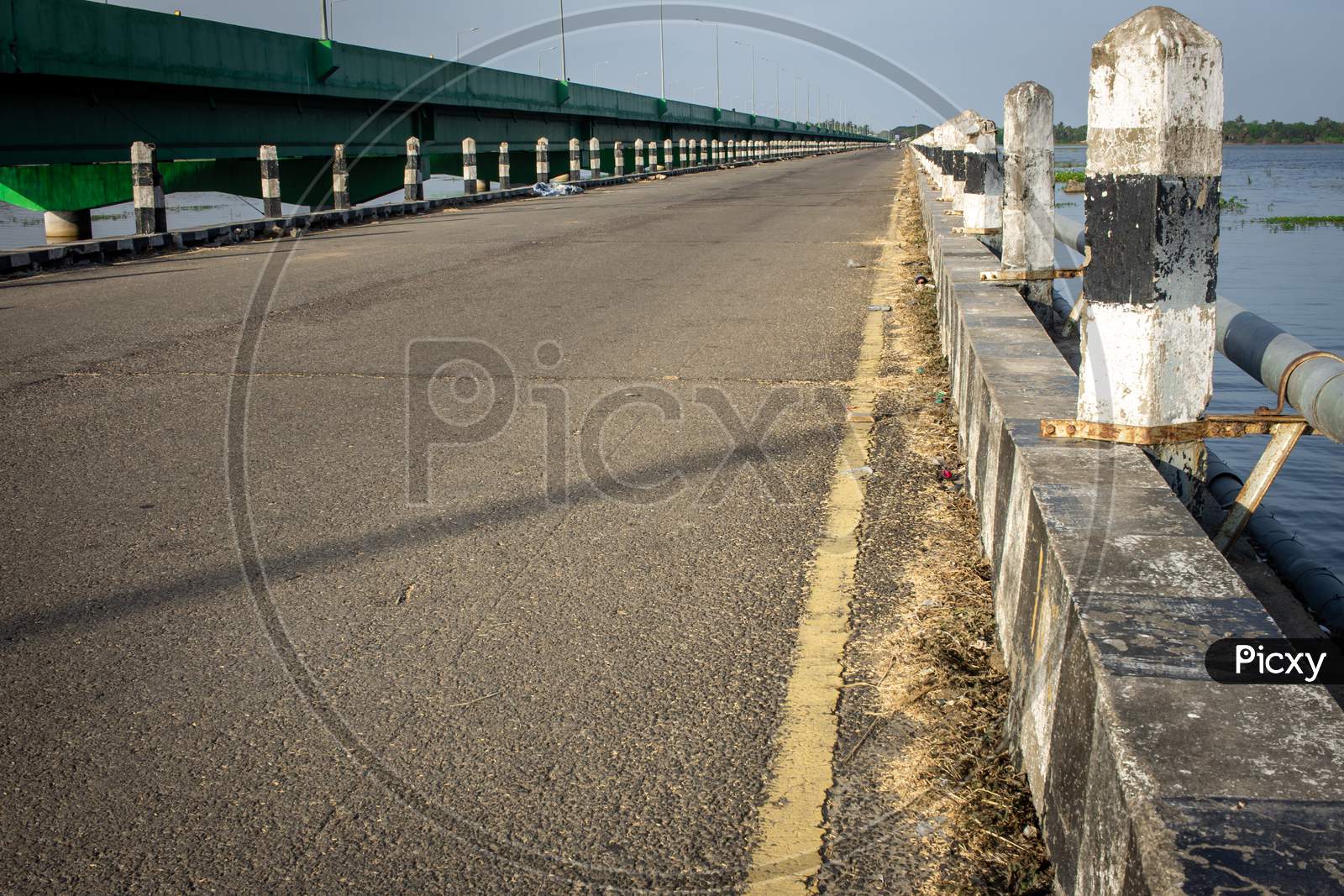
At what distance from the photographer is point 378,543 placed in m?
4.21

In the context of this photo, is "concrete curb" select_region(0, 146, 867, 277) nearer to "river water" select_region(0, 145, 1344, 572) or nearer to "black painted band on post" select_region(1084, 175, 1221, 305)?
"river water" select_region(0, 145, 1344, 572)

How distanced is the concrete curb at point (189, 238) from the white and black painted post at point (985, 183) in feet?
31.4

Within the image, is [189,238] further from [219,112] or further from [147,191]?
[219,112]

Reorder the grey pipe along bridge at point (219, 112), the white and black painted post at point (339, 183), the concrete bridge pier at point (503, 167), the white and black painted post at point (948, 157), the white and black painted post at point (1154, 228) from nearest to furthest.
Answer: the white and black painted post at point (1154, 228)
the white and black painted post at point (948, 157)
the grey pipe along bridge at point (219, 112)
the white and black painted post at point (339, 183)
the concrete bridge pier at point (503, 167)

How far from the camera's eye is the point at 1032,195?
7.77 m

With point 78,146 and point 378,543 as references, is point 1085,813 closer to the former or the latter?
point 378,543

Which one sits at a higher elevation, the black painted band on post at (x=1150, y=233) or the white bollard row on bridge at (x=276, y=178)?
the white bollard row on bridge at (x=276, y=178)

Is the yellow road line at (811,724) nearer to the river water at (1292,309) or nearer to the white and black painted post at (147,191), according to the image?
the river water at (1292,309)

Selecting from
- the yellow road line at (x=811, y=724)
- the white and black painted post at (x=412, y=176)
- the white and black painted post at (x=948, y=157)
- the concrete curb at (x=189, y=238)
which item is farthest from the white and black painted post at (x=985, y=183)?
the white and black painted post at (x=412, y=176)

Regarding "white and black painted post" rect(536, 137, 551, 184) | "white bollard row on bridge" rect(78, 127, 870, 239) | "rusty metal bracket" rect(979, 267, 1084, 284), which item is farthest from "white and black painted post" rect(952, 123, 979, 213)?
"white and black painted post" rect(536, 137, 551, 184)

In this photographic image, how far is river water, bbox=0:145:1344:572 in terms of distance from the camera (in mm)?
7062

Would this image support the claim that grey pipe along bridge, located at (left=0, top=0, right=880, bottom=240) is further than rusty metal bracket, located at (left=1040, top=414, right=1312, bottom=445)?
Yes

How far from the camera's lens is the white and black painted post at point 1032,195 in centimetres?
767

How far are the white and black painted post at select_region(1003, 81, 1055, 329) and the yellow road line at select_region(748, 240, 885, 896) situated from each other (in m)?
3.46
